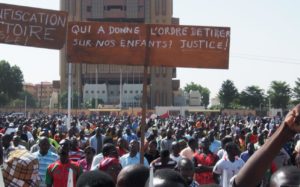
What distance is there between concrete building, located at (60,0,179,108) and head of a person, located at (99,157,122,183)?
273ft

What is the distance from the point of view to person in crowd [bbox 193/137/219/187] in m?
7.90

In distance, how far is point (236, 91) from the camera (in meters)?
81.2

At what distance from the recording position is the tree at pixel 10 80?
8669 cm

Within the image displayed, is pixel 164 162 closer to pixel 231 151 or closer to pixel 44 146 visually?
pixel 231 151

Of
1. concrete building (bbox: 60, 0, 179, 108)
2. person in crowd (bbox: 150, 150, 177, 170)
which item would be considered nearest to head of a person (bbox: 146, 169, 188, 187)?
person in crowd (bbox: 150, 150, 177, 170)

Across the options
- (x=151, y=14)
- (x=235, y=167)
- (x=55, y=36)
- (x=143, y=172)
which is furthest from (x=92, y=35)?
(x=151, y=14)

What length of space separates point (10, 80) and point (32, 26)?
81975 millimetres

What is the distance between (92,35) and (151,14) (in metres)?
86.1

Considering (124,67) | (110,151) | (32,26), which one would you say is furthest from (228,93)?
(110,151)

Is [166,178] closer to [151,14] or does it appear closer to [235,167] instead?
[235,167]

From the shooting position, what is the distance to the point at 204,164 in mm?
8633

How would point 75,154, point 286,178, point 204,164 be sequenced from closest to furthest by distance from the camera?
→ point 286,178
point 204,164
point 75,154

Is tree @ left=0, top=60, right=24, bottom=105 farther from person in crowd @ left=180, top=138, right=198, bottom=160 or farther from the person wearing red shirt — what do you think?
the person wearing red shirt

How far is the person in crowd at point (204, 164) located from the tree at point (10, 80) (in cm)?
7930
